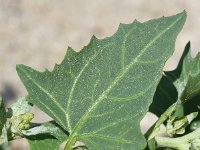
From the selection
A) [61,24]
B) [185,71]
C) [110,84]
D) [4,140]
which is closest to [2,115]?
[4,140]

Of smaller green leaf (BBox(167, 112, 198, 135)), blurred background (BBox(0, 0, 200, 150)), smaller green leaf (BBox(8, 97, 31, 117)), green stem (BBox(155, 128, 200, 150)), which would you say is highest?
blurred background (BBox(0, 0, 200, 150))

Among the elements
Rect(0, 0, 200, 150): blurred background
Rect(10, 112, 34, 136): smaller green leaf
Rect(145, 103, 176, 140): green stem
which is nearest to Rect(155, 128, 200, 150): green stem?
Rect(145, 103, 176, 140): green stem

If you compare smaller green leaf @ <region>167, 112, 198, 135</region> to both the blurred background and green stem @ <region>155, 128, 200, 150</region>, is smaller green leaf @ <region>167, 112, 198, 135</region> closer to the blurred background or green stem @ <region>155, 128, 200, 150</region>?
green stem @ <region>155, 128, 200, 150</region>

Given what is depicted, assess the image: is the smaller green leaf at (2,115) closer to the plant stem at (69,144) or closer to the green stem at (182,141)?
the plant stem at (69,144)

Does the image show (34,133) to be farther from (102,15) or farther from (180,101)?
(102,15)

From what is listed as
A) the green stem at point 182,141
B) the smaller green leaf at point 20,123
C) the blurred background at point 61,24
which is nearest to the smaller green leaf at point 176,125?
the green stem at point 182,141

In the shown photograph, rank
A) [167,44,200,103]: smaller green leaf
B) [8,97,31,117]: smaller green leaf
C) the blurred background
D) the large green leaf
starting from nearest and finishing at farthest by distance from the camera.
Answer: the large green leaf → [8,97,31,117]: smaller green leaf → [167,44,200,103]: smaller green leaf → the blurred background

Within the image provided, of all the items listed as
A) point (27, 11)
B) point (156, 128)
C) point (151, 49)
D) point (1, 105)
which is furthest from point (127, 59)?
point (27, 11)

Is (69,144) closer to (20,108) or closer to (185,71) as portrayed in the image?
(20,108)
